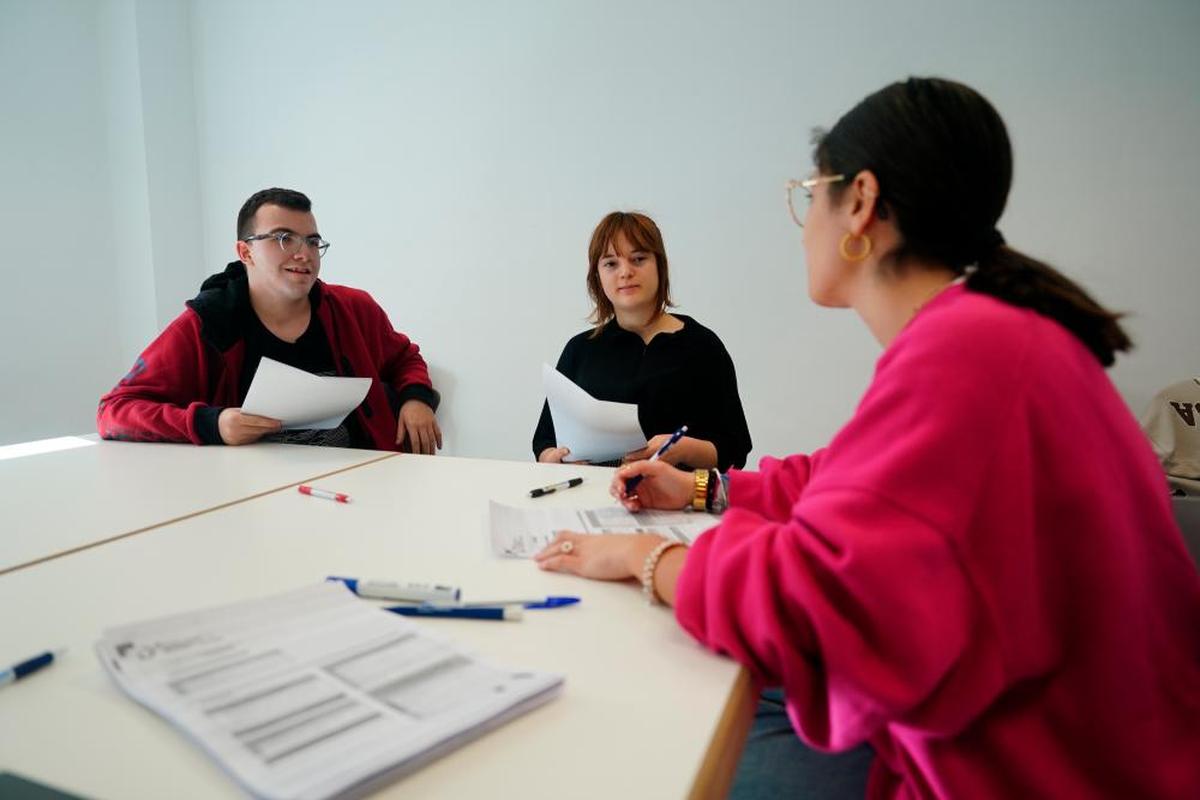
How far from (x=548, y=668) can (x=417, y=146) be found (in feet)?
9.94

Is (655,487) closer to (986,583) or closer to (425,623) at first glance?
(425,623)

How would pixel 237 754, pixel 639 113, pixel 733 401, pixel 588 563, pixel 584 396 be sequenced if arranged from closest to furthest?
1. pixel 237 754
2. pixel 588 563
3. pixel 584 396
4. pixel 733 401
5. pixel 639 113

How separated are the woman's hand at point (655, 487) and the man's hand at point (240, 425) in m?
0.87

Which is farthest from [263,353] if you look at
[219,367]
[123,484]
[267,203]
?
[123,484]

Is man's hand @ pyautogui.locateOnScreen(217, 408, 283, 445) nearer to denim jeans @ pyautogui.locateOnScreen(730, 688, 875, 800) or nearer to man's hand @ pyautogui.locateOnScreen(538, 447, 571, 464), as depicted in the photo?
man's hand @ pyautogui.locateOnScreen(538, 447, 571, 464)

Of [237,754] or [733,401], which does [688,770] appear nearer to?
[237,754]

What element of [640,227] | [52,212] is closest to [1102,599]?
[640,227]

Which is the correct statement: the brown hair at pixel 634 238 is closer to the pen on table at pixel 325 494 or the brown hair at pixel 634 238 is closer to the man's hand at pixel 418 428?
the man's hand at pixel 418 428

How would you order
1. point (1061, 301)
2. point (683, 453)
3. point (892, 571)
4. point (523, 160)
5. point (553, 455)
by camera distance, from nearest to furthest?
point (892, 571) < point (1061, 301) < point (683, 453) < point (553, 455) < point (523, 160)

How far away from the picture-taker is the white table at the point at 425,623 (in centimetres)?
46

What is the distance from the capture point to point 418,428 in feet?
6.12

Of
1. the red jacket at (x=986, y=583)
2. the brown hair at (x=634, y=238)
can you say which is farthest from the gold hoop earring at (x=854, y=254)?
the brown hair at (x=634, y=238)

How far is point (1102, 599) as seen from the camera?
1.76 feet

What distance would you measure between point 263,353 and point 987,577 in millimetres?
1768
